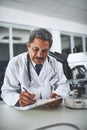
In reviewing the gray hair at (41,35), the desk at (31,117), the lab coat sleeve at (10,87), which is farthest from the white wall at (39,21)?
A: the desk at (31,117)

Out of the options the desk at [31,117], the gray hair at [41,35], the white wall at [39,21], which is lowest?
the desk at [31,117]

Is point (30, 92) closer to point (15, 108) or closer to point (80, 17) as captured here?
point (15, 108)

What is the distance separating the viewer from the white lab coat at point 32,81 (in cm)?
78

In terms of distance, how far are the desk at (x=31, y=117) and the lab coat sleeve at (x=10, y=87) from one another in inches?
1.5

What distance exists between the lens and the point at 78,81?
93 cm

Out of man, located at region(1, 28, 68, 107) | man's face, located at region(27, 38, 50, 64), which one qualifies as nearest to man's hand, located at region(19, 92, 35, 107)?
man, located at region(1, 28, 68, 107)

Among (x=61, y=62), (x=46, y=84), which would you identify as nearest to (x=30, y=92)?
(x=46, y=84)

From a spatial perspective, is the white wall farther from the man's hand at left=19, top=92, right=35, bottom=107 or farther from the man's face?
the man's hand at left=19, top=92, right=35, bottom=107

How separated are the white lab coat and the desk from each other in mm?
54

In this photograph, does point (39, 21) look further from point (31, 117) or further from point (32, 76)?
point (31, 117)

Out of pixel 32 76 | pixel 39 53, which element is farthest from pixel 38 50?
pixel 32 76

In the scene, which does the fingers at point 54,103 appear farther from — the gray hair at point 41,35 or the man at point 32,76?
the gray hair at point 41,35

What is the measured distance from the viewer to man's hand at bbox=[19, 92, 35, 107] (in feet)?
2.52

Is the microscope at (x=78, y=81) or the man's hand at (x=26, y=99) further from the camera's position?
the microscope at (x=78, y=81)
